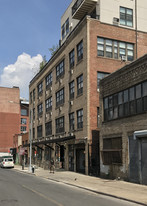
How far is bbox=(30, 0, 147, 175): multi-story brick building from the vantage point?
31.9m

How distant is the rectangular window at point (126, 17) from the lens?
36844mm

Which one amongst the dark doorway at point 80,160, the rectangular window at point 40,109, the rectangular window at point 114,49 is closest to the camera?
the dark doorway at point 80,160

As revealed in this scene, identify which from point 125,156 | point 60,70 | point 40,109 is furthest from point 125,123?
point 40,109

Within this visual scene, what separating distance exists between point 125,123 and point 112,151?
3.15m

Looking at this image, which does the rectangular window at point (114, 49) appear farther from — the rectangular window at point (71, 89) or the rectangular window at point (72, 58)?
the rectangular window at point (71, 89)

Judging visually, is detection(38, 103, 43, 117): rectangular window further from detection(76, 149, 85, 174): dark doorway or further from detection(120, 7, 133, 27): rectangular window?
detection(120, 7, 133, 27): rectangular window

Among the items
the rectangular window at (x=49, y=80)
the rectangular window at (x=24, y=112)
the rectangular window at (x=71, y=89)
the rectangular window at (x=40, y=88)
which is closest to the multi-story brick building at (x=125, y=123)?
the rectangular window at (x=71, y=89)

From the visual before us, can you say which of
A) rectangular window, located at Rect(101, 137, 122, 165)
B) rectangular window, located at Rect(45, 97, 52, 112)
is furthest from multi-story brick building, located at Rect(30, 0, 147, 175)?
rectangular window, located at Rect(101, 137, 122, 165)

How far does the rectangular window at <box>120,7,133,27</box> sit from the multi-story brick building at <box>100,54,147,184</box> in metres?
12.8

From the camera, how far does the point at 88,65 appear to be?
3219 centimetres

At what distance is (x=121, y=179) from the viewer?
77.5ft

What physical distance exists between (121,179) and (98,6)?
2191 centimetres

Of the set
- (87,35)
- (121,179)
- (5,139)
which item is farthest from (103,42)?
(5,139)

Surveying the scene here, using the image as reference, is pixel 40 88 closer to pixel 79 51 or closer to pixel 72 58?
pixel 72 58
